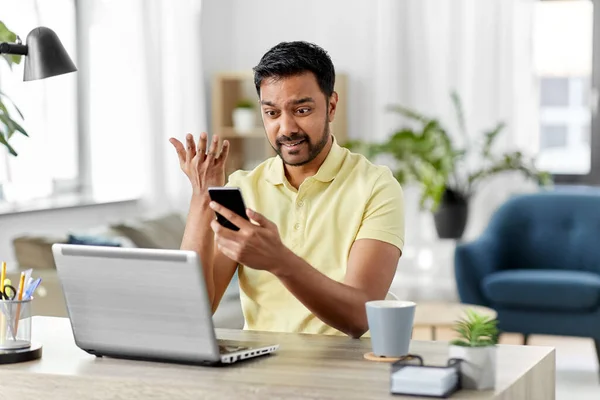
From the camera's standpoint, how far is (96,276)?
1.78 meters

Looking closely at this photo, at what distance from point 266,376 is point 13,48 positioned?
92 centimetres

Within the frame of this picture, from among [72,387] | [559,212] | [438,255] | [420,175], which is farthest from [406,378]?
[438,255]

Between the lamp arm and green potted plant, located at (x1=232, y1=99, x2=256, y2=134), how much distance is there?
4780 millimetres

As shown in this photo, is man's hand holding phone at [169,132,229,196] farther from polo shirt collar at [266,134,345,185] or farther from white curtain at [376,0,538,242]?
white curtain at [376,0,538,242]

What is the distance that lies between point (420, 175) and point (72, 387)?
15.4 ft

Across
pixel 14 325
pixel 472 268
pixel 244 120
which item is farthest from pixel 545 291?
pixel 14 325

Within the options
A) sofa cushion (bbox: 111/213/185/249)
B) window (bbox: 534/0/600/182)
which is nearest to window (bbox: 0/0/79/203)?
sofa cushion (bbox: 111/213/185/249)

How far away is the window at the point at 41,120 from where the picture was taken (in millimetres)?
5207

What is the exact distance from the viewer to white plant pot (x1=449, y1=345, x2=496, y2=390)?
1.56 m

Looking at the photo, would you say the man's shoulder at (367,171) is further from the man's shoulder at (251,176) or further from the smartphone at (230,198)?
the smartphone at (230,198)

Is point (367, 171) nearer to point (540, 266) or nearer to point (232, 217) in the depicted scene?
point (232, 217)

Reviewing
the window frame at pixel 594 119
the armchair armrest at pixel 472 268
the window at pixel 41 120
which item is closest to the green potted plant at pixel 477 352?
the armchair armrest at pixel 472 268

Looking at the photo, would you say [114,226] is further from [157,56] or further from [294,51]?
[294,51]

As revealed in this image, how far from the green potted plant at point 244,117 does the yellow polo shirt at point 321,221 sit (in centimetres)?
455
